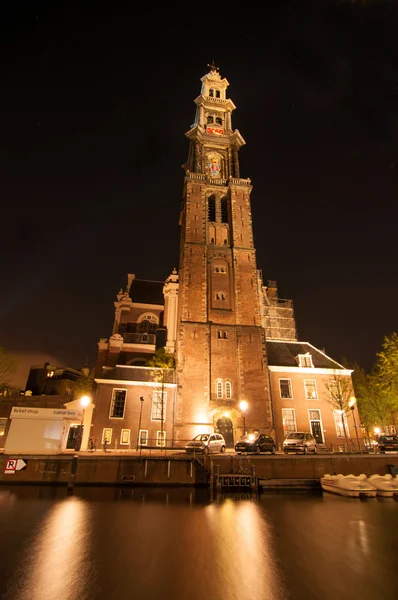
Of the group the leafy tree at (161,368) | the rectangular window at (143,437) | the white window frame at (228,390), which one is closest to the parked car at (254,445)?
the white window frame at (228,390)

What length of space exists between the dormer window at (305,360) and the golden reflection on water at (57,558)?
27.5 metres

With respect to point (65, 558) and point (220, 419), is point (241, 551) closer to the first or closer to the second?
point (65, 558)

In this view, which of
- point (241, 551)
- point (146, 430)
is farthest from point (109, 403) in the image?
point (241, 551)

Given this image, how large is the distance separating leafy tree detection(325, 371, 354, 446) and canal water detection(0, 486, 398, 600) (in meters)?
15.7

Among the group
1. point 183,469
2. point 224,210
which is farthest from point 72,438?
point 224,210

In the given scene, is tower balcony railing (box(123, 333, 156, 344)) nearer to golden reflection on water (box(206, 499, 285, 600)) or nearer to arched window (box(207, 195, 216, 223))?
arched window (box(207, 195, 216, 223))

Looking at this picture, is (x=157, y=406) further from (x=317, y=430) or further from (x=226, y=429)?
(x=317, y=430)

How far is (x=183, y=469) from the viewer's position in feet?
73.2

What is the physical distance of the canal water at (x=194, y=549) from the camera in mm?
7742

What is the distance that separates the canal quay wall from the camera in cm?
2152

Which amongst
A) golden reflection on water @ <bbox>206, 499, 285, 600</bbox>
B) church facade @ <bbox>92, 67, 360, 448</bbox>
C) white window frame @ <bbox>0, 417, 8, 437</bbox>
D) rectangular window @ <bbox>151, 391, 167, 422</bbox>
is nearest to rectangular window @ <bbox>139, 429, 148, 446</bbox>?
church facade @ <bbox>92, 67, 360, 448</bbox>

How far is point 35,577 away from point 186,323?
26137mm

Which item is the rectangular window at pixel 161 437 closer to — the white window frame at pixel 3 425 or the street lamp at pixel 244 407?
the street lamp at pixel 244 407

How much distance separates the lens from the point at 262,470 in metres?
22.1
